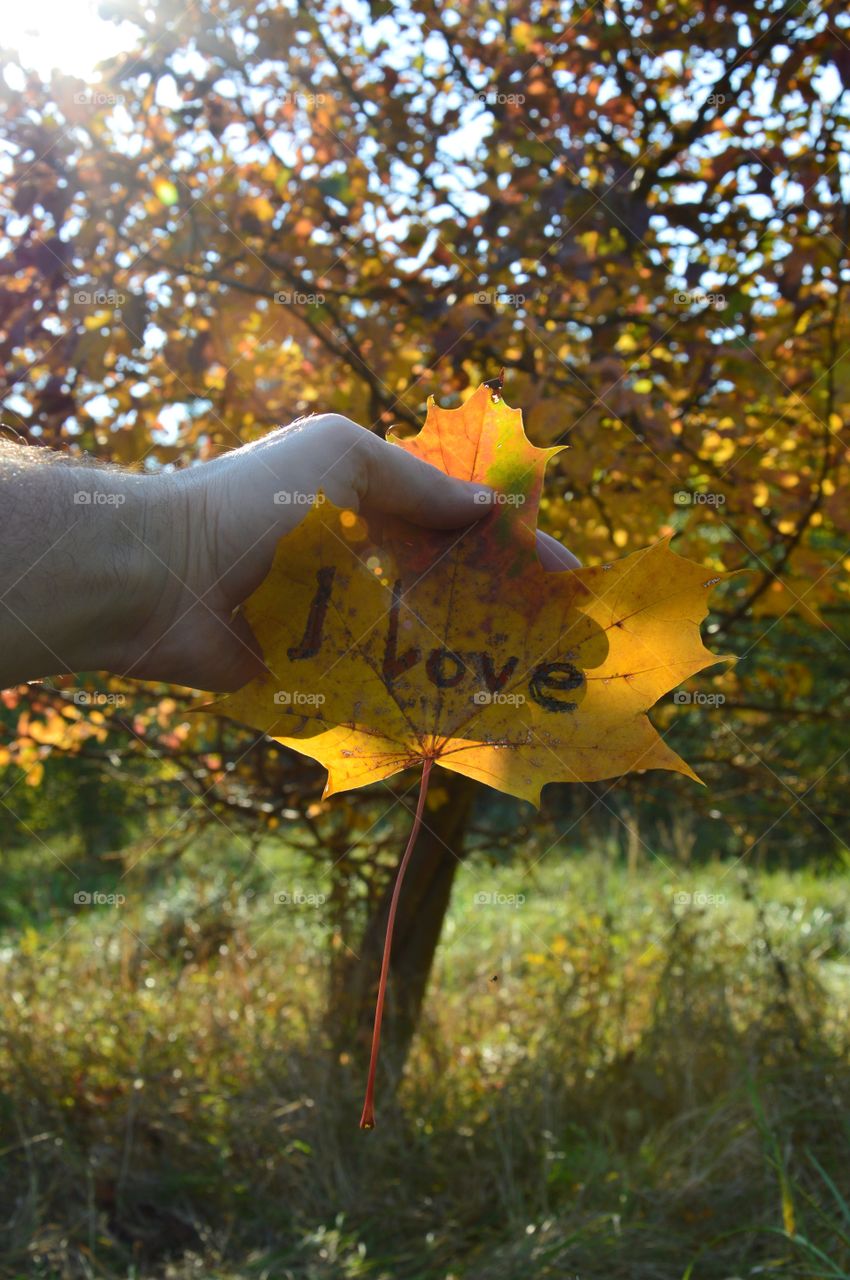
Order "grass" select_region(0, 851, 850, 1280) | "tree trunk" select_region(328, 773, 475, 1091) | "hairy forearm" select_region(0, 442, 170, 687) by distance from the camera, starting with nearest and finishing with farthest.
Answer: "hairy forearm" select_region(0, 442, 170, 687) → "grass" select_region(0, 851, 850, 1280) → "tree trunk" select_region(328, 773, 475, 1091)

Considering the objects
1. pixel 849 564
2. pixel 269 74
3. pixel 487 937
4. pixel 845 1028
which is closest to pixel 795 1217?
pixel 845 1028

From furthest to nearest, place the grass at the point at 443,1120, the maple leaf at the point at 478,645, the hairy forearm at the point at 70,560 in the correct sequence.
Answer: the grass at the point at 443,1120 → the hairy forearm at the point at 70,560 → the maple leaf at the point at 478,645

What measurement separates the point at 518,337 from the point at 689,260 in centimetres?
43

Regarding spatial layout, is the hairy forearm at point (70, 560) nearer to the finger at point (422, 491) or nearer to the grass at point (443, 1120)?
the finger at point (422, 491)

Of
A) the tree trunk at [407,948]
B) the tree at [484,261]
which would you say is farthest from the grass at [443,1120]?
the tree at [484,261]

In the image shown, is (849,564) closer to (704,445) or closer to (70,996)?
(704,445)

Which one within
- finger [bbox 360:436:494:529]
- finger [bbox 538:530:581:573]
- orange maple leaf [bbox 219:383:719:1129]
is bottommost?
orange maple leaf [bbox 219:383:719:1129]

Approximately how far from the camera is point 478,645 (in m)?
1.14

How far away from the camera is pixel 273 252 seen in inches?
103

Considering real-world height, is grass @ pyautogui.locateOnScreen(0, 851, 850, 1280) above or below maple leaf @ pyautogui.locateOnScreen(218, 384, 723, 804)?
below

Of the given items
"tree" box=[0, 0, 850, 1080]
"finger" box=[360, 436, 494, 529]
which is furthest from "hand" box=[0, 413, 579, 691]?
"tree" box=[0, 0, 850, 1080]

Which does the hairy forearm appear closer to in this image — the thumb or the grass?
the thumb

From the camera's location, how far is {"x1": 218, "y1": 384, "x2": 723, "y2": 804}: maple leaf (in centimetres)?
111

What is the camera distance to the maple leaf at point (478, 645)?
111cm
